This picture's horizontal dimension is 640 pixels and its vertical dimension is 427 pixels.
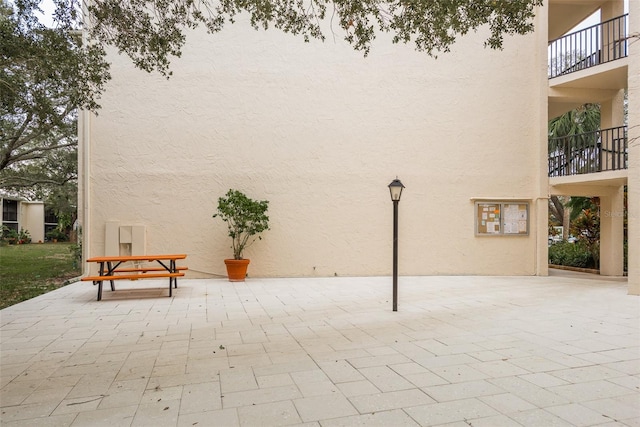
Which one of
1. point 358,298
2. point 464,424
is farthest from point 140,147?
point 464,424

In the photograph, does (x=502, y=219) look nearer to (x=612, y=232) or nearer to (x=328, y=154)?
(x=612, y=232)

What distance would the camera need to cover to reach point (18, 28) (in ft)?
16.0

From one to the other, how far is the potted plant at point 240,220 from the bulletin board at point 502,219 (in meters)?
5.73

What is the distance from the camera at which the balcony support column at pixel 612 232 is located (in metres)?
10.5

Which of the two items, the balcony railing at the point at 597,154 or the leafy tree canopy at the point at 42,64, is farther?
the balcony railing at the point at 597,154

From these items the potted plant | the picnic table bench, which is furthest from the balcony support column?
the picnic table bench

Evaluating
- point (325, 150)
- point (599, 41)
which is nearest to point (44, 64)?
point (325, 150)

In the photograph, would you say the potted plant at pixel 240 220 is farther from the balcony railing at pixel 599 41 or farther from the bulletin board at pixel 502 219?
the balcony railing at pixel 599 41

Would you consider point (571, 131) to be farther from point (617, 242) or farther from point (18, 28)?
point (18, 28)

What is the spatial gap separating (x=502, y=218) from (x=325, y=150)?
507 centimetres

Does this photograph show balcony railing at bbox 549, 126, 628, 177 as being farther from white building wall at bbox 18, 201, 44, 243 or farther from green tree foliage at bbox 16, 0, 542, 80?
white building wall at bbox 18, 201, 44, 243

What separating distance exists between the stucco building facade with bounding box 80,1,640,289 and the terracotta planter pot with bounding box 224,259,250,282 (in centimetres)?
65

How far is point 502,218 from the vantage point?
34.3ft

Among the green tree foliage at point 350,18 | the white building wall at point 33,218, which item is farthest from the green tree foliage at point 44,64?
the white building wall at point 33,218
